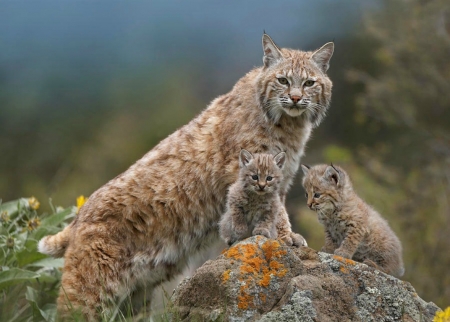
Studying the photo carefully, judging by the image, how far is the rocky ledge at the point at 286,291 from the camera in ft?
20.1

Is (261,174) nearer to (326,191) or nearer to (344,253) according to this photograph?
(326,191)

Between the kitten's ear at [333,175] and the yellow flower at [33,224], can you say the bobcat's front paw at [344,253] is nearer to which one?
the kitten's ear at [333,175]

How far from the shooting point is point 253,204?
729 cm

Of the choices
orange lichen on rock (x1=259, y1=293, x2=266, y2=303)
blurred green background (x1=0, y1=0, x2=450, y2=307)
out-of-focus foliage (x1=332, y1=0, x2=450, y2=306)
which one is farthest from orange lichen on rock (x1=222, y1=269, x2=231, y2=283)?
out-of-focus foliage (x1=332, y1=0, x2=450, y2=306)

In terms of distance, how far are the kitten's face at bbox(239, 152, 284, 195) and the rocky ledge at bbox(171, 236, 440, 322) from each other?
2.43ft

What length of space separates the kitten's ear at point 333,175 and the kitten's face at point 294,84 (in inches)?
34.5

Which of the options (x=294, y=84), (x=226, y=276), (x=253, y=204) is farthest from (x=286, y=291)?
(x=294, y=84)

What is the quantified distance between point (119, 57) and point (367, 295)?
1533 inches

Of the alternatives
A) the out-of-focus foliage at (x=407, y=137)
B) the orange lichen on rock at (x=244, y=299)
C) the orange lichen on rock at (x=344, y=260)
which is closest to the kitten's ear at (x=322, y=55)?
the orange lichen on rock at (x=344, y=260)

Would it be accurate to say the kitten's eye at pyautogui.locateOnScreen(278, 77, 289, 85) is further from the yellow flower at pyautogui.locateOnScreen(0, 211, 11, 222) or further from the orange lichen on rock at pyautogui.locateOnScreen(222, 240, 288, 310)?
the yellow flower at pyautogui.locateOnScreen(0, 211, 11, 222)

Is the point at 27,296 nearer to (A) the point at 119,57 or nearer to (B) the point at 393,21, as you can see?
(B) the point at 393,21

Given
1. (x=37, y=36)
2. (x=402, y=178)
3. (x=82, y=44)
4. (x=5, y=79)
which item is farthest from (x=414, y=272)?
(x=37, y=36)

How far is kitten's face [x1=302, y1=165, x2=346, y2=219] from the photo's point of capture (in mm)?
7332

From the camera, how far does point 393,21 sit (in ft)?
68.7
